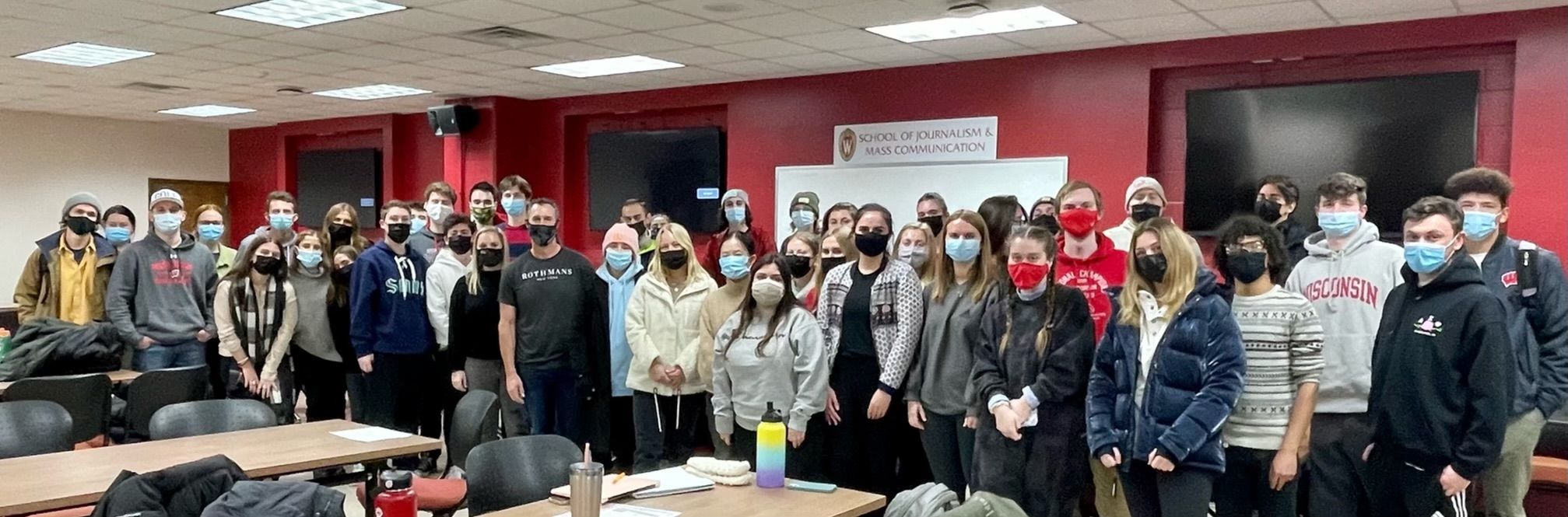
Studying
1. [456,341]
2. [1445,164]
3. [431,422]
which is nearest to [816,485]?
[456,341]

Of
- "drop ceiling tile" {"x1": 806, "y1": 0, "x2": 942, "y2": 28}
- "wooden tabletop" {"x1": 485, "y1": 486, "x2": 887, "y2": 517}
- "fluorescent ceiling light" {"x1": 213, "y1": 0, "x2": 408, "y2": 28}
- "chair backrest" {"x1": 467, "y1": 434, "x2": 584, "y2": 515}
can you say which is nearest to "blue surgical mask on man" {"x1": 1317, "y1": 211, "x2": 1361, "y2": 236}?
"wooden tabletop" {"x1": 485, "y1": 486, "x2": 887, "y2": 517}

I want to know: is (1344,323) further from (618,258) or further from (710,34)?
(710,34)

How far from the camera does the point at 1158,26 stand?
258 inches

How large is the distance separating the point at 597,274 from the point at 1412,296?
3.40m

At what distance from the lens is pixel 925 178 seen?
8258 millimetres

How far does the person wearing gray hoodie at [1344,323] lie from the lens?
3705mm

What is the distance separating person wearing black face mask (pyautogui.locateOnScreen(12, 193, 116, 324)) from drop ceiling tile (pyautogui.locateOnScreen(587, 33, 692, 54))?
3.17m

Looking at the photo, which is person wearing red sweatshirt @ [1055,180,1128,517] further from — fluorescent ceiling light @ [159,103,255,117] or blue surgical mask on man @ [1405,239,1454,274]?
fluorescent ceiling light @ [159,103,255,117]

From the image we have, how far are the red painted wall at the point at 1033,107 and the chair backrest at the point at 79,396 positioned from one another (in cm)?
540

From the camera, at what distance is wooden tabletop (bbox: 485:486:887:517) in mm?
2795

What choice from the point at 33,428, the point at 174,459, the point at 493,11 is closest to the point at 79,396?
the point at 33,428

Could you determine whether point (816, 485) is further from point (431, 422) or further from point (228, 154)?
point (228, 154)

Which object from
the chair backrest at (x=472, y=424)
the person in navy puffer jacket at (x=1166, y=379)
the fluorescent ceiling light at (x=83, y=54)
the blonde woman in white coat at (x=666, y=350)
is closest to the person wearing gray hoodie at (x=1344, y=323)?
the person in navy puffer jacket at (x=1166, y=379)

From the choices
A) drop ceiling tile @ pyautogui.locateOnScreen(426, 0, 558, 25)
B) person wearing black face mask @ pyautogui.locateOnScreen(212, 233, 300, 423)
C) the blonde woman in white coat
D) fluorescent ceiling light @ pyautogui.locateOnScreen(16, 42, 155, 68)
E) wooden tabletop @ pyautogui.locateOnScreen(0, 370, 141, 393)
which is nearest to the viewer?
the blonde woman in white coat
